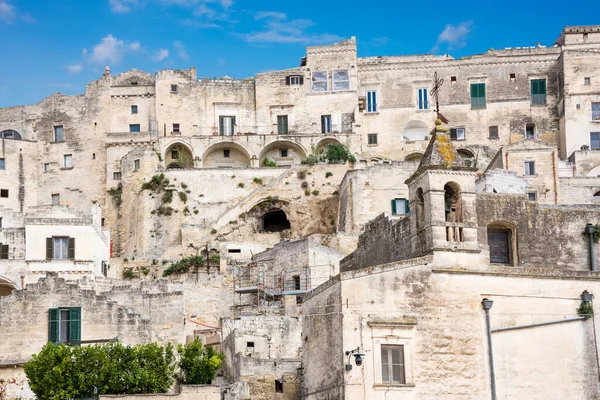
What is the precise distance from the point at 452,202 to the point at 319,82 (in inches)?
1793

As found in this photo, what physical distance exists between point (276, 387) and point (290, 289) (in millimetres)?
13305

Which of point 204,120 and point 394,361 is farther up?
point 204,120

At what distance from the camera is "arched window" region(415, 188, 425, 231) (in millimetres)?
35094

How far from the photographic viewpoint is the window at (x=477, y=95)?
78.9 metres

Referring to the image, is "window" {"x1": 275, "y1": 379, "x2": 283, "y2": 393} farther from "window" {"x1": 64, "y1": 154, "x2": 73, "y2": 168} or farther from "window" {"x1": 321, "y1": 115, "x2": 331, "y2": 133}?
"window" {"x1": 64, "y1": 154, "x2": 73, "y2": 168}

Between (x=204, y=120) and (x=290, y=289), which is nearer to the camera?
(x=290, y=289)

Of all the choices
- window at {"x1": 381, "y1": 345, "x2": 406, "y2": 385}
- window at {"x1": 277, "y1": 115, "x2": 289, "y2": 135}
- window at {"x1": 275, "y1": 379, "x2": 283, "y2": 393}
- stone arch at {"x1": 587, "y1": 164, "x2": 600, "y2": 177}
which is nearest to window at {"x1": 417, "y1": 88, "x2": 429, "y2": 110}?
window at {"x1": 277, "y1": 115, "x2": 289, "y2": 135}

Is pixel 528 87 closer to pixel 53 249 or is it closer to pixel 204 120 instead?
pixel 204 120

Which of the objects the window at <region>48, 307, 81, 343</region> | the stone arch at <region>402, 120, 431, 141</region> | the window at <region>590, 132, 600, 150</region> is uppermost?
the stone arch at <region>402, 120, 431, 141</region>

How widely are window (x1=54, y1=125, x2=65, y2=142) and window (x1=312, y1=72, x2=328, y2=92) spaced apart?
60.0 feet

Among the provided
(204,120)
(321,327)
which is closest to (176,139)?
(204,120)

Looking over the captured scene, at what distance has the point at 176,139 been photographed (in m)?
76.1

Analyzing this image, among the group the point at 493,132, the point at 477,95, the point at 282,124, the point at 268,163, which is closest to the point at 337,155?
the point at 268,163

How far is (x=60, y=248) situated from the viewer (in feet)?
180
